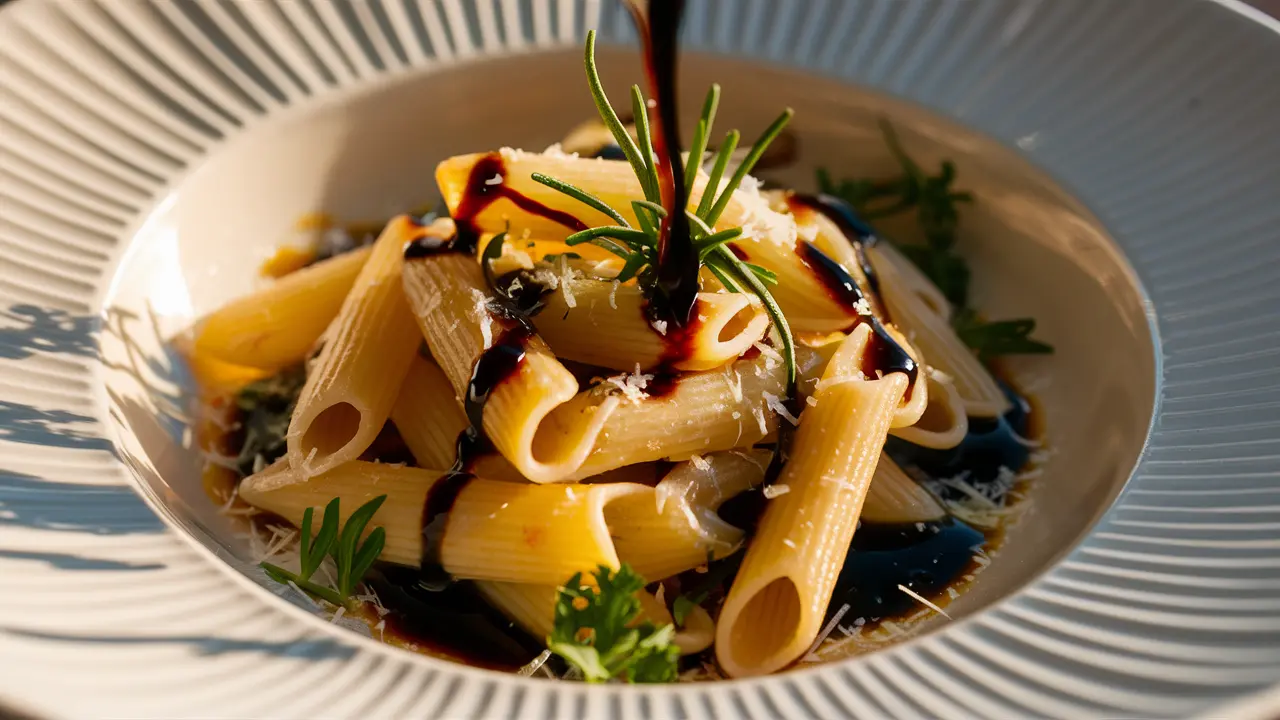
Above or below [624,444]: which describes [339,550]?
below

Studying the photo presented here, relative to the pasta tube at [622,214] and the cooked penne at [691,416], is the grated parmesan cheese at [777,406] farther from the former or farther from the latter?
the pasta tube at [622,214]

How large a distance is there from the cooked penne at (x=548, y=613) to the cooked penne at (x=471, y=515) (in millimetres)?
43

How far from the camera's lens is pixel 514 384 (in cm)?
176

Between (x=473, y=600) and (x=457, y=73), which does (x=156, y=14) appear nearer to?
(x=457, y=73)

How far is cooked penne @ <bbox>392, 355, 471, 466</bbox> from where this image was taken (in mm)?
2025

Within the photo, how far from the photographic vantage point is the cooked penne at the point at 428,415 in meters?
2.03

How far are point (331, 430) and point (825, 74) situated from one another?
5.22ft

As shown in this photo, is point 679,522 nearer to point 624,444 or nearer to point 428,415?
point 624,444

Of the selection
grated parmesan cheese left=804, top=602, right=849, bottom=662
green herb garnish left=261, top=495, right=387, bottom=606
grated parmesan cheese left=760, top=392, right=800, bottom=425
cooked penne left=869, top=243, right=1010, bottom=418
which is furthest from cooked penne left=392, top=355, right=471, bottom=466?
cooked penne left=869, top=243, right=1010, bottom=418

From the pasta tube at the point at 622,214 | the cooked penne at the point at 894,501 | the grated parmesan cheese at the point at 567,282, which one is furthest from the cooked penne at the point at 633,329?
the cooked penne at the point at 894,501

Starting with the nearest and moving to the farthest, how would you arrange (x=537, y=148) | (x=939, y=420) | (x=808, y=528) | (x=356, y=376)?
(x=808, y=528) < (x=356, y=376) < (x=939, y=420) < (x=537, y=148)

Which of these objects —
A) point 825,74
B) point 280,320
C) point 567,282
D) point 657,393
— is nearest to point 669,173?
point 567,282

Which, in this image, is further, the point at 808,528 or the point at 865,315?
the point at 865,315

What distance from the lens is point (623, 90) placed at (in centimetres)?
297
